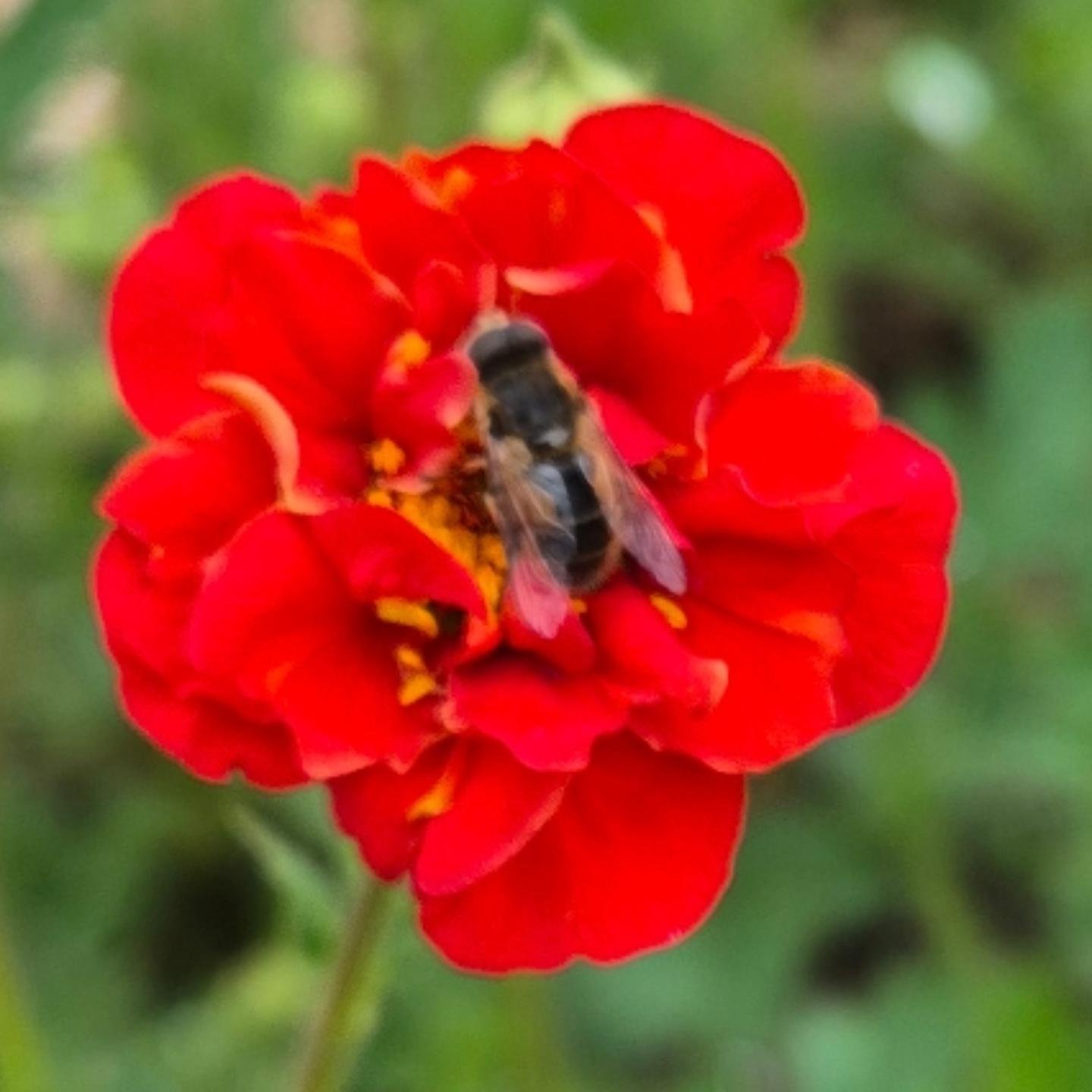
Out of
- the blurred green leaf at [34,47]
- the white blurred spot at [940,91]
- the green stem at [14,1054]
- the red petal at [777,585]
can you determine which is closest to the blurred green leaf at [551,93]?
the blurred green leaf at [34,47]

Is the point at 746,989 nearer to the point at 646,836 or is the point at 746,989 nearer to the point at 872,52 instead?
the point at 646,836

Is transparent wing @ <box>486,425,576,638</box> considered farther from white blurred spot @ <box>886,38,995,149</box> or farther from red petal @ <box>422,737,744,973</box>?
white blurred spot @ <box>886,38,995,149</box>

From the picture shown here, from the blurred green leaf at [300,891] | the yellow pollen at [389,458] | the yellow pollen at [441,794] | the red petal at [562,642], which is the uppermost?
the yellow pollen at [389,458]

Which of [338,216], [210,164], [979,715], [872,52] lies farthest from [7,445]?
[872,52]

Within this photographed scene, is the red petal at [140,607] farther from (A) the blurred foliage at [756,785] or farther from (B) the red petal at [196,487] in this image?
(A) the blurred foliage at [756,785]

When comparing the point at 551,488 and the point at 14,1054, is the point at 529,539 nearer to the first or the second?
the point at 551,488

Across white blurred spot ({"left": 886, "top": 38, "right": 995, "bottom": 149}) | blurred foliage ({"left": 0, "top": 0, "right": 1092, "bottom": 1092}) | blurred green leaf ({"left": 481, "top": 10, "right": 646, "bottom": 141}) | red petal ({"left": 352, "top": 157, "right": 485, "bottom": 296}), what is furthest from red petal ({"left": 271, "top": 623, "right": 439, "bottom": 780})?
white blurred spot ({"left": 886, "top": 38, "right": 995, "bottom": 149})

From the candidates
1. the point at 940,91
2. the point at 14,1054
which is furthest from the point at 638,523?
the point at 940,91
